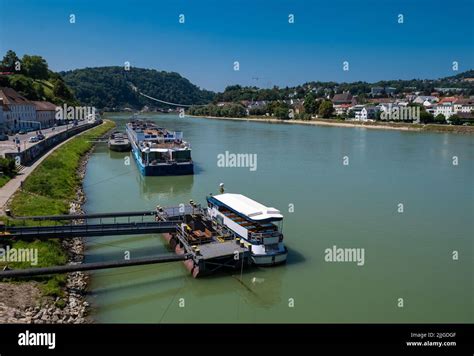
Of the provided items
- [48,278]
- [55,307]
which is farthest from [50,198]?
[55,307]

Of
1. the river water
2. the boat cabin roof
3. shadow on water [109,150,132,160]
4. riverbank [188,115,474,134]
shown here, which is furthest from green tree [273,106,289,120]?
the boat cabin roof

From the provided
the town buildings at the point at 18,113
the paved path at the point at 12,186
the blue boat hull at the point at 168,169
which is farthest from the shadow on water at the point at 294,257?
the town buildings at the point at 18,113

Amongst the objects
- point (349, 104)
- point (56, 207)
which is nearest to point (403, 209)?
point (56, 207)

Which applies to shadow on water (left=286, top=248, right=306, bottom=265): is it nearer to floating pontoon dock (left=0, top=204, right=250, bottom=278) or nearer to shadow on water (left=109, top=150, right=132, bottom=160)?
floating pontoon dock (left=0, top=204, right=250, bottom=278)

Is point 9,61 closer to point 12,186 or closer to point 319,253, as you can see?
point 12,186

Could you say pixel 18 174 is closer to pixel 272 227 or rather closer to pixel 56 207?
pixel 56 207
